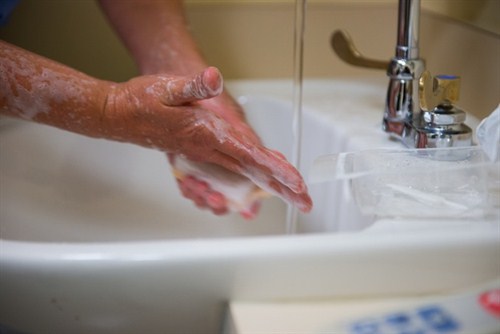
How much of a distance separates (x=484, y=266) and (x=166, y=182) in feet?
1.35

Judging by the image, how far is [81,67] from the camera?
832 mm

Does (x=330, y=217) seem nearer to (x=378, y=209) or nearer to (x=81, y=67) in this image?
(x=378, y=209)

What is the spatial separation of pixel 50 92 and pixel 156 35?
0.70 ft

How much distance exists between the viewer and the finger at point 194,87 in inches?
17.8

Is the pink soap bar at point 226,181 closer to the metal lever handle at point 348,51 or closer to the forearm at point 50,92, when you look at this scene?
the forearm at point 50,92

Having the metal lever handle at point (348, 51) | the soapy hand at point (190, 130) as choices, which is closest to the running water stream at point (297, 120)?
the metal lever handle at point (348, 51)

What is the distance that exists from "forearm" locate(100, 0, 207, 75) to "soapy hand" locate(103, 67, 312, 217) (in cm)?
17

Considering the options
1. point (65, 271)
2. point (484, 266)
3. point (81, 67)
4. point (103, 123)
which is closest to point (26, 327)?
point (65, 271)

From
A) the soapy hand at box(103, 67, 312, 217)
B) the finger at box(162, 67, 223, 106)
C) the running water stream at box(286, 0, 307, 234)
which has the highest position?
the finger at box(162, 67, 223, 106)

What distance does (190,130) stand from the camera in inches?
20.0

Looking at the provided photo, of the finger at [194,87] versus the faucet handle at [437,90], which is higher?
the finger at [194,87]

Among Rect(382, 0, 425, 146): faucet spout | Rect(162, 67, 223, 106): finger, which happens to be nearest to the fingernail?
Rect(162, 67, 223, 106): finger

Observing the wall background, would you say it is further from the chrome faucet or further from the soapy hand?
the soapy hand

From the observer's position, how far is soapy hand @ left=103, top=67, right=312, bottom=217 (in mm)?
482
